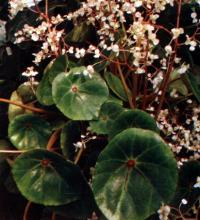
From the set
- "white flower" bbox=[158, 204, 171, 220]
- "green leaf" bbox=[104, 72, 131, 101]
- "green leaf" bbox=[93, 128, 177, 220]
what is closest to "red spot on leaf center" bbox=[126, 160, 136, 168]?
"green leaf" bbox=[93, 128, 177, 220]

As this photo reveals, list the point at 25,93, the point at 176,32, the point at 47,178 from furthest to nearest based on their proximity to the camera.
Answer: the point at 25,93, the point at 47,178, the point at 176,32

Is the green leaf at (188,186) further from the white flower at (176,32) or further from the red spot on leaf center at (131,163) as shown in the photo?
the white flower at (176,32)

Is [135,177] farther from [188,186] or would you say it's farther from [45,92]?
[45,92]

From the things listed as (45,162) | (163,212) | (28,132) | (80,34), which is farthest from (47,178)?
(80,34)

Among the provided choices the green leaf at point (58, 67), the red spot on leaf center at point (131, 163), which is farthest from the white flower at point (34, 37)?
the red spot on leaf center at point (131, 163)

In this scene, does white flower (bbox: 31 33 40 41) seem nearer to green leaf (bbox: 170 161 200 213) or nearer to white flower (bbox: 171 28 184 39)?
white flower (bbox: 171 28 184 39)

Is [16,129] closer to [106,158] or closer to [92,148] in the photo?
[92,148]
